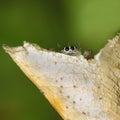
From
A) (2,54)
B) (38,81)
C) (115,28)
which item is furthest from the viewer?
(2,54)

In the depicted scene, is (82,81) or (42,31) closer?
(82,81)

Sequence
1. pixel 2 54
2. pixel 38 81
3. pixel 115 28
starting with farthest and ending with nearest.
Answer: pixel 2 54
pixel 115 28
pixel 38 81

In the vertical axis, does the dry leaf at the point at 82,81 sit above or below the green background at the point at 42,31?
below

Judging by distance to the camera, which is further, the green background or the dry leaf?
the green background

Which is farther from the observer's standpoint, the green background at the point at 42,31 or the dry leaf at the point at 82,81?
the green background at the point at 42,31

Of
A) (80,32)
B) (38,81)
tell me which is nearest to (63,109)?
(38,81)

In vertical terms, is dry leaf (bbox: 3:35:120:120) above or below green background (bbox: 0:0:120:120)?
below

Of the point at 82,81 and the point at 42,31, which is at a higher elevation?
the point at 42,31

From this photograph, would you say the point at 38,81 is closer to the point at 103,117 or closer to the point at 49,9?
the point at 103,117
